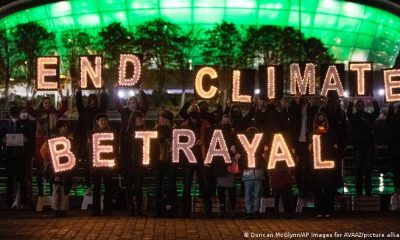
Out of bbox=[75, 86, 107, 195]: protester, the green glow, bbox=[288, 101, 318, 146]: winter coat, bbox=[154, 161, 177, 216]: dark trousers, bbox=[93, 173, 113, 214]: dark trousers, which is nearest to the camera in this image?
bbox=[154, 161, 177, 216]: dark trousers

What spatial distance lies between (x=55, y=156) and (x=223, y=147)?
11.0 ft

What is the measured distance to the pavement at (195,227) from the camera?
11656 millimetres

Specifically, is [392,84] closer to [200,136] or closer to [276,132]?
[276,132]

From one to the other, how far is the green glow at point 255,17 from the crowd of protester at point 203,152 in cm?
5535

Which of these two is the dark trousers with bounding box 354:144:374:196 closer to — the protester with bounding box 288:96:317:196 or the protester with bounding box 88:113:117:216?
the protester with bounding box 288:96:317:196

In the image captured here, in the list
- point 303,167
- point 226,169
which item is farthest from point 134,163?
point 303,167

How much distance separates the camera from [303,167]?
16.1m

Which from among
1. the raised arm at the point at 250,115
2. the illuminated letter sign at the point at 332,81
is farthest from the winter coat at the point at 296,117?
the raised arm at the point at 250,115

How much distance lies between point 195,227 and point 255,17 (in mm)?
62723

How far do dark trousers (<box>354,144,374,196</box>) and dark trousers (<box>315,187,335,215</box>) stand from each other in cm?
178

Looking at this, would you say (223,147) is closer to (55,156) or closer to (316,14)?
(55,156)

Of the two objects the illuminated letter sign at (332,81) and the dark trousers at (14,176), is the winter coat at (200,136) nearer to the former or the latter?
the illuminated letter sign at (332,81)

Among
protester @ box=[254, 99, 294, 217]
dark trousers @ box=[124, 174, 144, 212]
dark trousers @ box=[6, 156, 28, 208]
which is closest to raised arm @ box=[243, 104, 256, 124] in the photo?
protester @ box=[254, 99, 294, 217]

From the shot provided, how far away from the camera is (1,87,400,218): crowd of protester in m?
14.5
